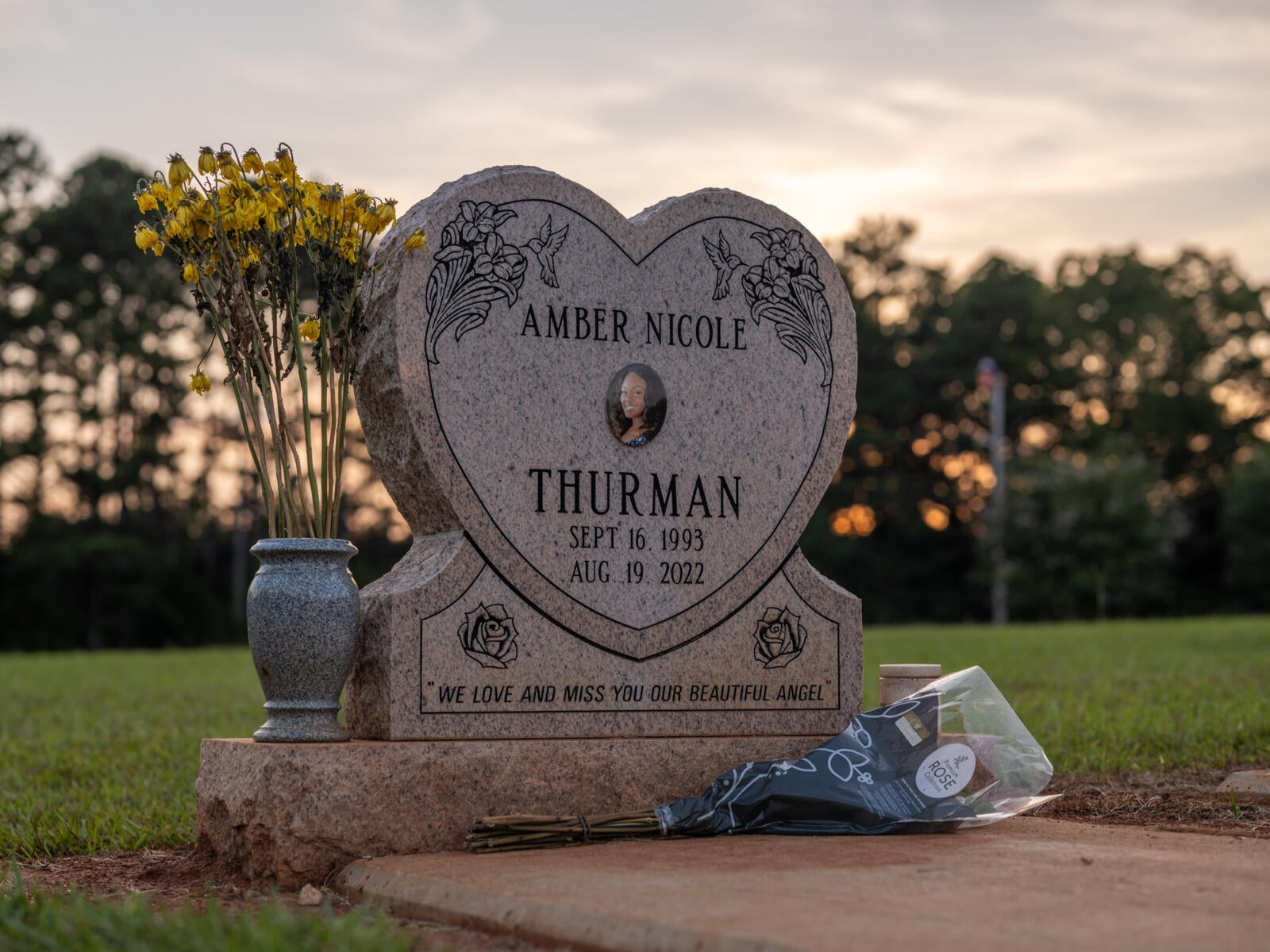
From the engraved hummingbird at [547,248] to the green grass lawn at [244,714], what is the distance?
1988mm

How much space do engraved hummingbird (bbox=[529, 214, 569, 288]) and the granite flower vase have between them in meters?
1.33

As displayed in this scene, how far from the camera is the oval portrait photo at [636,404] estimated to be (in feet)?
17.4

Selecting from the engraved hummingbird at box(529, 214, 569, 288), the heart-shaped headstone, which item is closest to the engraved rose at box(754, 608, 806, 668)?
the heart-shaped headstone

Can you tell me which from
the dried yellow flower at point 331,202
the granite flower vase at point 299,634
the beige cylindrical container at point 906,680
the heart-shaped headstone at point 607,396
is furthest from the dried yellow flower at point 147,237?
the beige cylindrical container at point 906,680

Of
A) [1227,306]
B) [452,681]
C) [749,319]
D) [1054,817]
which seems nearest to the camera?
[452,681]

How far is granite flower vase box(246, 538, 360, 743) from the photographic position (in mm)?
4605

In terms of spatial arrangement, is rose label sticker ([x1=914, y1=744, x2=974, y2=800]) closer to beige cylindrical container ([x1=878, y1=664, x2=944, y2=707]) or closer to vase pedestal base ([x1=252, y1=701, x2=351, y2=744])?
beige cylindrical container ([x1=878, y1=664, x2=944, y2=707])

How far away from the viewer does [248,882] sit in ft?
14.6

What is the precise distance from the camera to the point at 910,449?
3831cm

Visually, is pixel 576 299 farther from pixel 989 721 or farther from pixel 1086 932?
pixel 1086 932

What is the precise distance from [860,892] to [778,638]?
2.06 metres

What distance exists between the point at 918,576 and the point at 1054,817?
107ft

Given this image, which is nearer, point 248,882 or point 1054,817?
point 248,882

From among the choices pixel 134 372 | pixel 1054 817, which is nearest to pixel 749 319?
pixel 1054 817
